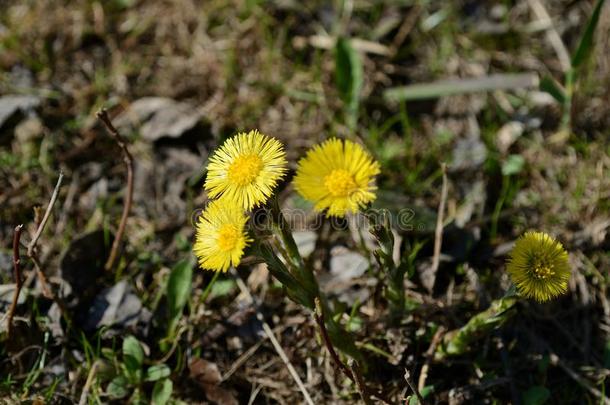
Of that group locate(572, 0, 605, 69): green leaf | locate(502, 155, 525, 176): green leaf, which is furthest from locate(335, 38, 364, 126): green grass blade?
locate(572, 0, 605, 69): green leaf

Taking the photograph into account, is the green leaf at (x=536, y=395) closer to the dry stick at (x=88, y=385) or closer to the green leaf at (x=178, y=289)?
the green leaf at (x=178, y=289)

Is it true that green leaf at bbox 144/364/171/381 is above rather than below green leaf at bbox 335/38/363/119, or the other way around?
below

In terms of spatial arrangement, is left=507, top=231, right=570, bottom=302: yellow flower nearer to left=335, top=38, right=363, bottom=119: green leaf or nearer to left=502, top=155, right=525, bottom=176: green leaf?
left=502, top=155, right=525, bottom=176: green leaf

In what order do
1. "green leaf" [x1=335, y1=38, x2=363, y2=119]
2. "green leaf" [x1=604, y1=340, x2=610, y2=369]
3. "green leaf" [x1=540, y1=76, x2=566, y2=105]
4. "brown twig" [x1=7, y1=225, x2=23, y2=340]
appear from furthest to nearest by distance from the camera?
"green leaf" [x1=335, y1=38, x2=363, y2=119]
"green leaf" [x1=540, y1=76, x2=566, y2=105]
"green leaf" [x1=604, y1=340, x2=610, y2=369]
"brown twig" [x1=7, y1=225, x2=23, y2=340]

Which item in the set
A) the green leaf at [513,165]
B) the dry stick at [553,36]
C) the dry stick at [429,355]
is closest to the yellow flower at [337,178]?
the dry stick at [429,355]

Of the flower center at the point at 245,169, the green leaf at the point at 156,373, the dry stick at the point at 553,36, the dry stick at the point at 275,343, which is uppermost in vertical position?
the dry stick at the point at 553,36
